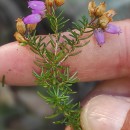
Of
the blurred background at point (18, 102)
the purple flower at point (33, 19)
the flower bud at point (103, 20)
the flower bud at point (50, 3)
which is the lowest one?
the blurred background at point (18, 102)

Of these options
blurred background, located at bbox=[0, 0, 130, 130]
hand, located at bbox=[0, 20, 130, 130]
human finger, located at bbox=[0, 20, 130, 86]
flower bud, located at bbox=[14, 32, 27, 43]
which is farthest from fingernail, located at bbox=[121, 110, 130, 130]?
blurred background, located at bbox=[0, 0, 130, 130]

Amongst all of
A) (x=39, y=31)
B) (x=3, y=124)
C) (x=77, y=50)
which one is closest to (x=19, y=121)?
(x=3, y=124)

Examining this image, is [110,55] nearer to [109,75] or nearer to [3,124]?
Answer: [109,75]

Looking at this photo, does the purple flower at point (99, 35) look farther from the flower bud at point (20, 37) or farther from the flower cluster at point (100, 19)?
the flower bud at point (20, 37)

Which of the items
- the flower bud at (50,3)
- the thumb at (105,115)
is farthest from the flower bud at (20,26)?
the thumb at (105,115)

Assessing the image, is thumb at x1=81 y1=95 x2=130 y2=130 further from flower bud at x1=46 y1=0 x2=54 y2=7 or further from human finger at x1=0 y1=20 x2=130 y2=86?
flower bud at x1=46 y1=0 x2=54 y2=7

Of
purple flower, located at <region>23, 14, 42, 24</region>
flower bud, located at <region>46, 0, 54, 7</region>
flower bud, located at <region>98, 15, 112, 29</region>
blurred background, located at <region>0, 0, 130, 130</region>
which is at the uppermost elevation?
flower bud, located at <region>46, 0, 54, 7</region>

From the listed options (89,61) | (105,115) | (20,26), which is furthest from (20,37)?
(105,115)

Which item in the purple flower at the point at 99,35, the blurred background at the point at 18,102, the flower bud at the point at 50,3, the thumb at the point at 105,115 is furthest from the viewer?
the blurred background at the point at 18,102
